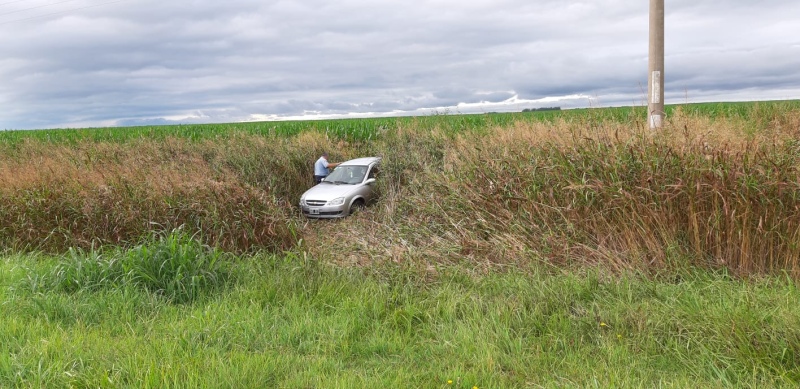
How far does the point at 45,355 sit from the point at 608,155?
23.5 ft

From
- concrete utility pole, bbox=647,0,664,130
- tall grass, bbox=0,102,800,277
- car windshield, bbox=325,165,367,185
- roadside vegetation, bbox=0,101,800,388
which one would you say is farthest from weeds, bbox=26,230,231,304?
car windshield, bbox=325,165,367,185

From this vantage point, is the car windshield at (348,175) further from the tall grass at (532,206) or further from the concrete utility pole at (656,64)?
the concrete utility pole at (656,64)

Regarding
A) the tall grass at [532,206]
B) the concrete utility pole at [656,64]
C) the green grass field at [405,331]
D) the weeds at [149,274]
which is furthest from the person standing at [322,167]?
the green grass field at [405,331]

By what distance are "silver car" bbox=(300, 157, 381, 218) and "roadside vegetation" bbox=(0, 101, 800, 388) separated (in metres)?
3.27

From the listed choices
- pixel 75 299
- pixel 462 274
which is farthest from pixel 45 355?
pixel 462 274

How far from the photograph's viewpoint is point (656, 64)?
9.37 metres

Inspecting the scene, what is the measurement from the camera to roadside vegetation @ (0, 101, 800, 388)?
14.4 feet

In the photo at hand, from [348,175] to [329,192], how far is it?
1.20 m

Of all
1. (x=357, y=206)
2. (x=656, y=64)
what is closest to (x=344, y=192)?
(x=357, y=206)

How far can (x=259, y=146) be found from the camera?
795 inches

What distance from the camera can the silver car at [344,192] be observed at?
14602mm

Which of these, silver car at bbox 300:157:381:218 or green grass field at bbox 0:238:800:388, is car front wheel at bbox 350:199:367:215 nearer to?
silver car at bbox 300:157:381:218

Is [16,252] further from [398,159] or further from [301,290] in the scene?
[398,159]

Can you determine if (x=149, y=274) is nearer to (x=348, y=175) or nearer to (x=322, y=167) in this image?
(x=348, y=175)
